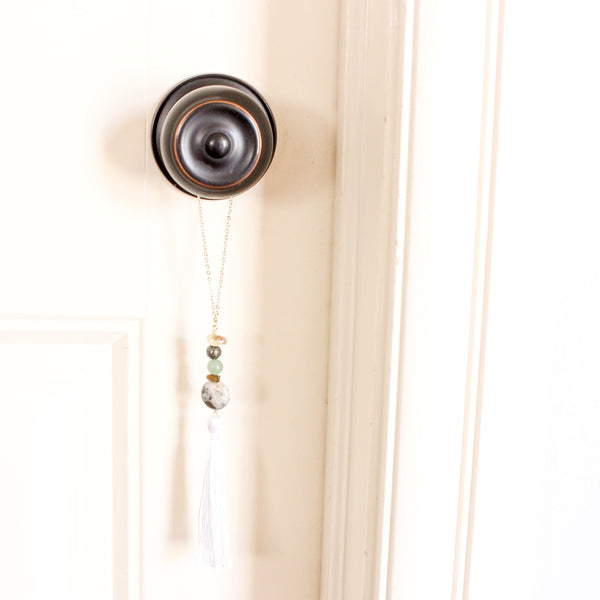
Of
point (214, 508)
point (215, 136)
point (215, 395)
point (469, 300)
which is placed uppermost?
point (215, 136)

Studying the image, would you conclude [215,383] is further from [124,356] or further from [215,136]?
[215,136]

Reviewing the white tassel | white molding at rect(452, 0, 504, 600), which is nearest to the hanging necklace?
the white tassel

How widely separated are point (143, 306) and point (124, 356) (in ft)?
0.17

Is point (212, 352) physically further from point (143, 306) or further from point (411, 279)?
point (411, 279)

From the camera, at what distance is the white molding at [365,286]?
0.43m

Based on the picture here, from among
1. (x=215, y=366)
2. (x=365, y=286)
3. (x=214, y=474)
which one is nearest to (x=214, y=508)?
(x=214, y=474)

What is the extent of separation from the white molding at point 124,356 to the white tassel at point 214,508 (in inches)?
2.9

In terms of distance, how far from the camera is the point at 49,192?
0.50m

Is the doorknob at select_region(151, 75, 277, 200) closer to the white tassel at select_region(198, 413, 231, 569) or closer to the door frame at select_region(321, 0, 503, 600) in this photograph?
the door frame at select_region(321, 0, 503, 600)

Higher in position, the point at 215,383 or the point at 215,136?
the point at 215,136

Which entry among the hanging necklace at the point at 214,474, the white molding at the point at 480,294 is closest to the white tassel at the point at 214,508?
the hanging necklace at the point at 214,474

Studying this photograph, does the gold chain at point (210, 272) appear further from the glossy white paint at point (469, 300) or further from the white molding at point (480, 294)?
the white molding at point (480, 294)

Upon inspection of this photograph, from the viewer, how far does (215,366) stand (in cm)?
50

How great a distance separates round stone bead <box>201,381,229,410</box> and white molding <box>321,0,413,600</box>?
4.3 inches
